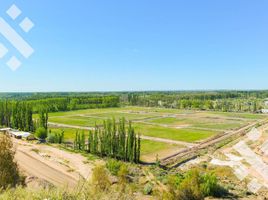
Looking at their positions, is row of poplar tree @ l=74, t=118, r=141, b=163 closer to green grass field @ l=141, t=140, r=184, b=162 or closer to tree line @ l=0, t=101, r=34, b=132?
green grass field @ l=141, t=140, r=184, b=162

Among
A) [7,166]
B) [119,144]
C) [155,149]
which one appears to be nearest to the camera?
[7,166]

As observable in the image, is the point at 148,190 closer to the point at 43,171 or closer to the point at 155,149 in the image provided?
the point at 43,171

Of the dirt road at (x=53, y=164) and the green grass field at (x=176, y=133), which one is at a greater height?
the dirt road at (x=53, y=164)

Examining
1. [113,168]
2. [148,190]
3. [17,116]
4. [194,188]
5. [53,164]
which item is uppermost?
[17,116]

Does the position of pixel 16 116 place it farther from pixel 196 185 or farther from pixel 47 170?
pixel 196 185

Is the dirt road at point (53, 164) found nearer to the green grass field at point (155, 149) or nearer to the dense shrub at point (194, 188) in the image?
the dense shrub at point (194, 188)

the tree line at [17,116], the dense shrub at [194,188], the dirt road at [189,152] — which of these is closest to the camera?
the dense shrub at [194,188]

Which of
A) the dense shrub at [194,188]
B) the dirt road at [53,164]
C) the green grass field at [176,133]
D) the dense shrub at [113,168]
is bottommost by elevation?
the green grass field at [176,133]

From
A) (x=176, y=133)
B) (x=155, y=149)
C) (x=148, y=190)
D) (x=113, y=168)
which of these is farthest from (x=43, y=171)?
(x=176, y=133)

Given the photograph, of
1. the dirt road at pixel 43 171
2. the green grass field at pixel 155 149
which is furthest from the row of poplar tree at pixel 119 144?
the dirt road at pixel 43 171

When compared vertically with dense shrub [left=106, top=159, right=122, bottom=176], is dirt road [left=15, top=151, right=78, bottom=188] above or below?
below

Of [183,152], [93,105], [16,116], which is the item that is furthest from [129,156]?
[93,105]

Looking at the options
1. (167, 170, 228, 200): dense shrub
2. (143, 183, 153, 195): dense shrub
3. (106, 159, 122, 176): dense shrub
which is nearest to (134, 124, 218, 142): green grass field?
(106, 159, 122, 176): dense shrub

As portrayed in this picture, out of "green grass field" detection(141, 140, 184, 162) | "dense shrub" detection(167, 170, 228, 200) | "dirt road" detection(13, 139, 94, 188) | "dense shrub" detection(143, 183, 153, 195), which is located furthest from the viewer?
"green grass field" detection(141, 140, 184, 162)
